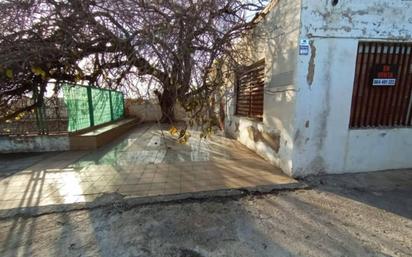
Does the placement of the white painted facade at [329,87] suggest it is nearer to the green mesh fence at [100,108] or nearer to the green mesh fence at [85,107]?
the green mesh fence at [85,107]

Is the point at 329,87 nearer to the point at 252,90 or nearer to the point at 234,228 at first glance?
the point at 252,90

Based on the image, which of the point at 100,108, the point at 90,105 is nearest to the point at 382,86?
the point at 90,105

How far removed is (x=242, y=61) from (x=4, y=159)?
243 inches

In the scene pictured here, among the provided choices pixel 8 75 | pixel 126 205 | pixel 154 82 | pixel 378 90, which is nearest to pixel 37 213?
pixel 126 205

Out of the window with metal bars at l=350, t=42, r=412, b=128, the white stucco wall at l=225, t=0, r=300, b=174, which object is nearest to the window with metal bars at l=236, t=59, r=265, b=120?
the white stucco wall at l=225, t=0, r=300, b=174

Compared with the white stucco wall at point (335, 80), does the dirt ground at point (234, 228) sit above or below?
below

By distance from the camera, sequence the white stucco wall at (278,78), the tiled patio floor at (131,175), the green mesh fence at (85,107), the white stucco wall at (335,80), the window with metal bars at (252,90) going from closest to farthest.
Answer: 1. the tiled patio floor at (131,175)
2. the white stucco wall at (335,80)
3. the white stucco wall at (278,78)
4. the window with metal bars at (252,90)
5. the green mesh fence at (85,107)

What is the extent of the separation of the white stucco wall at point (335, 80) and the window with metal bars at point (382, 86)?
177 mm

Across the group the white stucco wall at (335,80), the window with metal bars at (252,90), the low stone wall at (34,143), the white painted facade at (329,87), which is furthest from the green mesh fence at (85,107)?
the white stucco wall at (335,80)

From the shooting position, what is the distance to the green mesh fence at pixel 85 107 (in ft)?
20.3

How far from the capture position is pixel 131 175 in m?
4.14

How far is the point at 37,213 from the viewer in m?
2.89

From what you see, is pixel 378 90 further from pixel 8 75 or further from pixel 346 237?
pixel 8 75

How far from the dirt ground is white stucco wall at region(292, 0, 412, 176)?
760 millimetres
